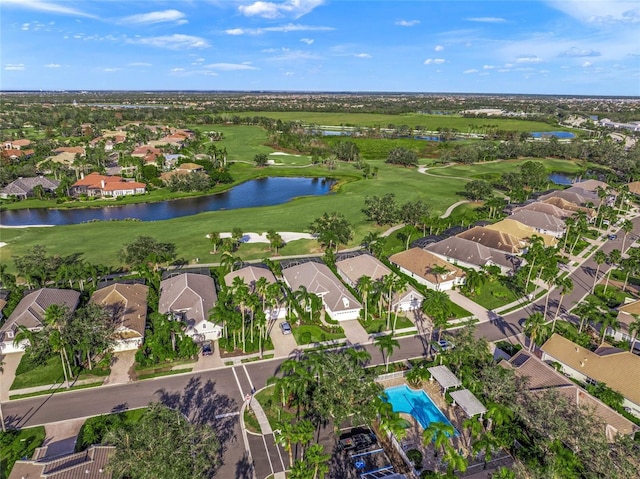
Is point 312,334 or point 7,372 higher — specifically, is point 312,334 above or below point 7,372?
above

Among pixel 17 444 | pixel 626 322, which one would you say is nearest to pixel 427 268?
pixel 626 322

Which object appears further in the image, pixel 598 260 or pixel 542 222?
pixel 542 222

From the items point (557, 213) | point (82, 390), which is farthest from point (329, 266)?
point (557, 213)

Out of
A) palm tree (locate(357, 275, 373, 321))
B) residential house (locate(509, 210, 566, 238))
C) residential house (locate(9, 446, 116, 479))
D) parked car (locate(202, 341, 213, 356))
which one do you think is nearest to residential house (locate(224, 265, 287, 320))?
parked car (locate(202, 341, 213, 356))

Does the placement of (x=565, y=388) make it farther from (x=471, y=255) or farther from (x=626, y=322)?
(x=471, y=255)

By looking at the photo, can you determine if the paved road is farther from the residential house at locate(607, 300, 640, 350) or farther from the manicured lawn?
the manicured lawn
